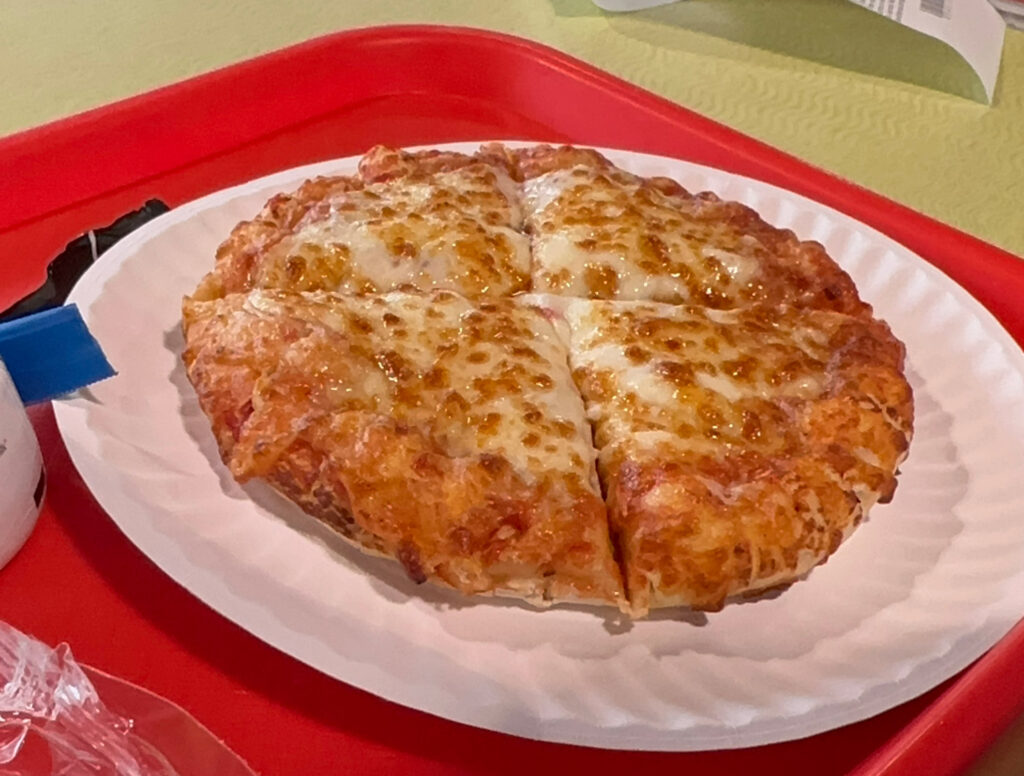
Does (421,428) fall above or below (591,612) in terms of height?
above

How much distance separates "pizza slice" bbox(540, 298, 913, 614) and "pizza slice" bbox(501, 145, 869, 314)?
0.05 meters

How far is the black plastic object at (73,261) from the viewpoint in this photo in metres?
1.25

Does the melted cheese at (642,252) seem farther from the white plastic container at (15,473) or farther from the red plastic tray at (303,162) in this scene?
the white plastic container at (15,473)

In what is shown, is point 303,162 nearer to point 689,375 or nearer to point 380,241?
point 380,241

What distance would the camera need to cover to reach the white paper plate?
2.79 ft

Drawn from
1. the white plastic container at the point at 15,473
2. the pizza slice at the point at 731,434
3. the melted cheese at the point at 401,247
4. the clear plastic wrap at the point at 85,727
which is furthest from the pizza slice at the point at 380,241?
the clear plastic wrap at the point at 85,727

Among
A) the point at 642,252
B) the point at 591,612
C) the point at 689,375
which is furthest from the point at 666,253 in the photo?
the point at 591,612

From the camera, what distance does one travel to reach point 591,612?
0.96 m

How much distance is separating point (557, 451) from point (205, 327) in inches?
16.2

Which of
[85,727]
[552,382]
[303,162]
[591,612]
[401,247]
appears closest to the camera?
[85,727]

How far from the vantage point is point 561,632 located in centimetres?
94

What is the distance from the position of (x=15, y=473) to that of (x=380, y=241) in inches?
18.4

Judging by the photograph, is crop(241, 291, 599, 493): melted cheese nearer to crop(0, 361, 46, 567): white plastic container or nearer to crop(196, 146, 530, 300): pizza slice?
crop(196, 146, 530, 300): pizza slice

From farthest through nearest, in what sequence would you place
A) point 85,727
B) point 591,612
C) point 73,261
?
point 73,261
point 591,612
point 85,727
